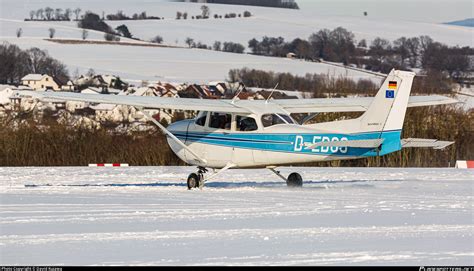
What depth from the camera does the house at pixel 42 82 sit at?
211ft

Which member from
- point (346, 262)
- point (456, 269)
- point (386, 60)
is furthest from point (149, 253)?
point (386, 60)

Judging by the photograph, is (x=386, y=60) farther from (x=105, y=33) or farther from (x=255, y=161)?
(x=255, y=161)

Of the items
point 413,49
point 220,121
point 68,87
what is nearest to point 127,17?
point 413,49

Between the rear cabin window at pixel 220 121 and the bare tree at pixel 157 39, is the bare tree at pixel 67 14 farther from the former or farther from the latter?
the rear cabin window at pixel 220 121

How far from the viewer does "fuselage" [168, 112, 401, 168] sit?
1411cm

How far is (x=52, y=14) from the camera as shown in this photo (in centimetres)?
10619

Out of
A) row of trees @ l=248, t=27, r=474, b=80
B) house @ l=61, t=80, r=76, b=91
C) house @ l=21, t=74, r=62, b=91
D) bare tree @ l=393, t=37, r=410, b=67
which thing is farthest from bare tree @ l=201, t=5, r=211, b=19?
house @ l=61, t=80, r=76, b=91

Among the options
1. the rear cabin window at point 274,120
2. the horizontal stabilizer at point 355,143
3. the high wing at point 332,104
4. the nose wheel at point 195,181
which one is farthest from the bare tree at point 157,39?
the horizontal stabilizer at point 355,143

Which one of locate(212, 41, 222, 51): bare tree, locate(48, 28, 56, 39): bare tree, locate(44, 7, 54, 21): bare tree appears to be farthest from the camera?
locate(44, 7, 54, 21): bare tree

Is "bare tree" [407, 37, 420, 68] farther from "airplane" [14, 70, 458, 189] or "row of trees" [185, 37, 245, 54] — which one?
"airplane" [14, 70, 458, 189]

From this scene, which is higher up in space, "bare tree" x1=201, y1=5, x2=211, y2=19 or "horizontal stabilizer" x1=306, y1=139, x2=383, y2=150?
"bare tree" x1=201, y1=5, x2=211, y2=19

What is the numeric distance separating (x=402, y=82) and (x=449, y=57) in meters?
52.2

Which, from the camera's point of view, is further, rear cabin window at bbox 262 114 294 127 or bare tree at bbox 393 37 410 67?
bare tree at bbox 393 37 410 67

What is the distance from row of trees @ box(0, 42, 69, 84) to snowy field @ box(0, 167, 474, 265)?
56.6 metres
